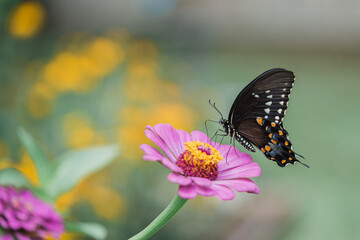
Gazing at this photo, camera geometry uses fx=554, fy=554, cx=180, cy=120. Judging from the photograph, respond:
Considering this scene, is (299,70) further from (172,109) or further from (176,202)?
(176,202)

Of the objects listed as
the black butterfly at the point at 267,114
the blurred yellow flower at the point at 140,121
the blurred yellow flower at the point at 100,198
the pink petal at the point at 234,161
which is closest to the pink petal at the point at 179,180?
the pink petal at the point at 234,161

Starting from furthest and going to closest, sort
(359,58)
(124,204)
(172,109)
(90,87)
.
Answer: (359,58) → (90,87) → (172,109) → (124,204)

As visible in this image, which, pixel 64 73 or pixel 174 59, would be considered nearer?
pixel 64 73

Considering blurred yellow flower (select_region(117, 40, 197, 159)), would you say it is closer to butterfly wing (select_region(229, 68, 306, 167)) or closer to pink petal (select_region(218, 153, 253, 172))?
butterfly wing (select_region(229, 68, 306, 167))

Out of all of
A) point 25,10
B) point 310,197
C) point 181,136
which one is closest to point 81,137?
point 25,10

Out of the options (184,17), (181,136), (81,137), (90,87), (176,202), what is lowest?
(176,202)
